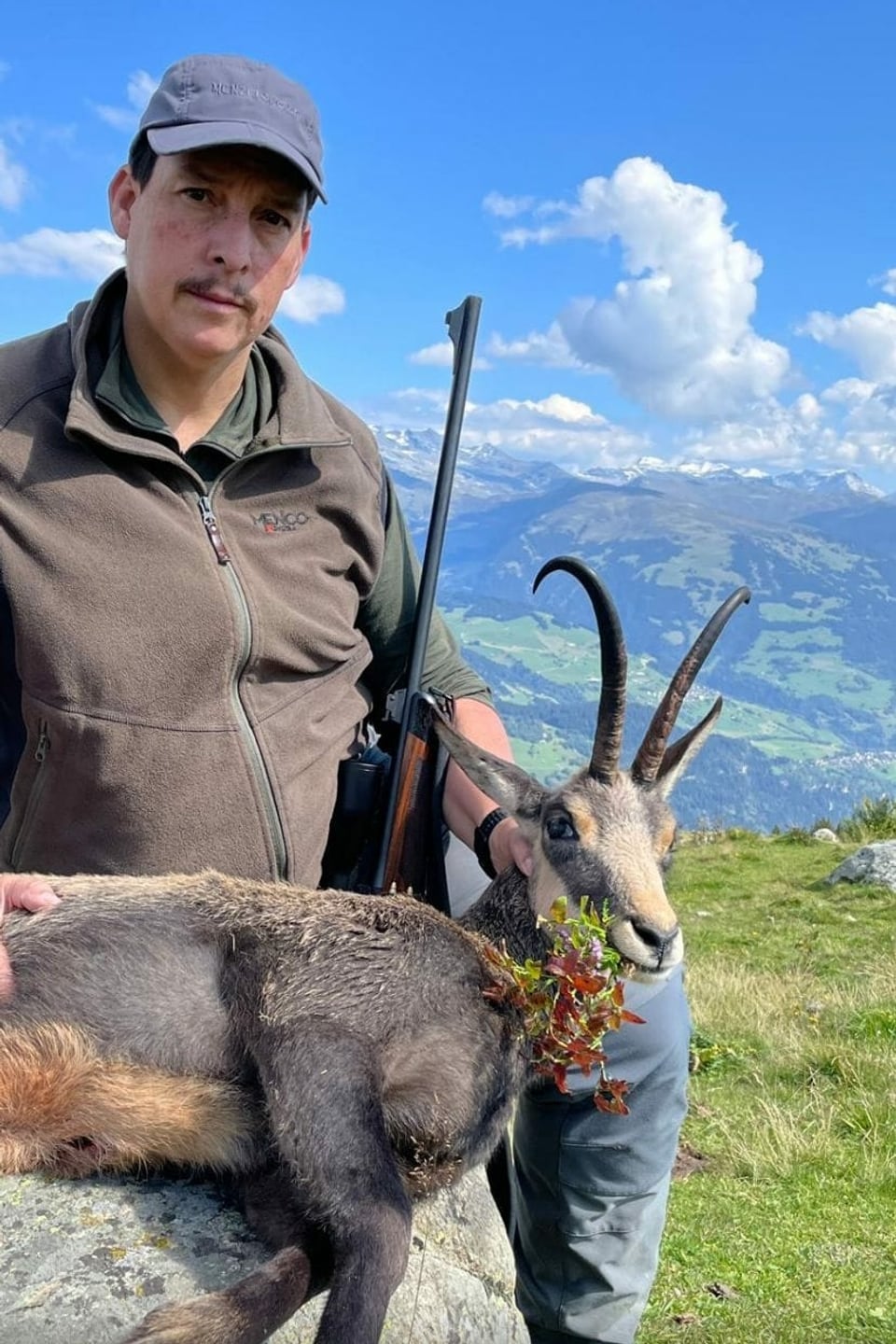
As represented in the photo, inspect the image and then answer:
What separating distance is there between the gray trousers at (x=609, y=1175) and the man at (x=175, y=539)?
0.34 feet

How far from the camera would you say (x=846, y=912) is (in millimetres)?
16312

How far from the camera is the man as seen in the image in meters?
4.12

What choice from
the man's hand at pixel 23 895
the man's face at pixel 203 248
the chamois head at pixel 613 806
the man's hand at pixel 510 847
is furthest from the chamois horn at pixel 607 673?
the man's hand at pixel 23 895

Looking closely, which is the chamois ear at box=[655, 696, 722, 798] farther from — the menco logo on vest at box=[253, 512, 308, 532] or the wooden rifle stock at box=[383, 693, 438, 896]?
the menco logo on vest at box=[253, 512, 308, 532]

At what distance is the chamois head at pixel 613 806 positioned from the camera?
4.36 m

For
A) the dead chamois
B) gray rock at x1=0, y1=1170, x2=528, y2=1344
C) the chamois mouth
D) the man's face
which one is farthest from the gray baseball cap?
gray rock at x1=0, y1=1170, x2=528, y2=1344

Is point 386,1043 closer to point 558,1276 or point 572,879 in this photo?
point 572,879

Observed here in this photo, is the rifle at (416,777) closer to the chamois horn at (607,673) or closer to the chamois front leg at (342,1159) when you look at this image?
the chamois horn at (607,673)

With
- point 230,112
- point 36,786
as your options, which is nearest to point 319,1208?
point 36,786

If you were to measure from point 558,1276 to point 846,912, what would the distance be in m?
12.6

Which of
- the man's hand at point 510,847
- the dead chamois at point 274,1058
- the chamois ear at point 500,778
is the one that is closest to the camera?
the dead chamois at point 274,1058

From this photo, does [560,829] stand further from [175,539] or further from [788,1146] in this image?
[788,1146]

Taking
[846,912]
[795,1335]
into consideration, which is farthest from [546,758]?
[795,1335]

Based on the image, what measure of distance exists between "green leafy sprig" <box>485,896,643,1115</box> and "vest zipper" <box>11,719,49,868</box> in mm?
1820
